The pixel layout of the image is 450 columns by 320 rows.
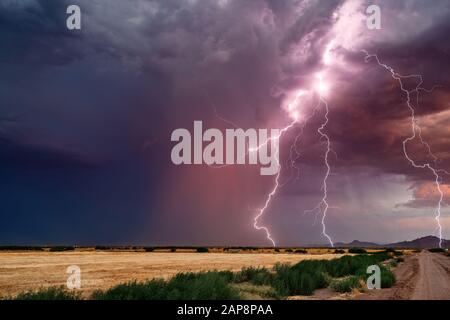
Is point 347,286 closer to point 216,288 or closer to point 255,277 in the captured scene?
point 255,277

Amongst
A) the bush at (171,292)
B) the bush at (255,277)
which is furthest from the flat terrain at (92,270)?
the bush at (255,277)

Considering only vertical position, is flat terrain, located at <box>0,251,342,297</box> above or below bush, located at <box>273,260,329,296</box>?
below

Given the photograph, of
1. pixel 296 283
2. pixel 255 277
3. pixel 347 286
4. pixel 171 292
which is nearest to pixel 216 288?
pixel 171 292

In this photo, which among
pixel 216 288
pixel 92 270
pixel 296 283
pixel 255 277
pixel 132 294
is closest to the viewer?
pixel 132 294

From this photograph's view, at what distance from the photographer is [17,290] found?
21.4 meters

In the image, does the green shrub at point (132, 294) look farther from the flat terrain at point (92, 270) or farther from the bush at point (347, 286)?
the bush at point (347, 286)

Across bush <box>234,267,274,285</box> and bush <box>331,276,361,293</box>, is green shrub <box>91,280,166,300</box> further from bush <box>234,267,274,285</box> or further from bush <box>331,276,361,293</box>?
bush <box>331,276,361,293</box>

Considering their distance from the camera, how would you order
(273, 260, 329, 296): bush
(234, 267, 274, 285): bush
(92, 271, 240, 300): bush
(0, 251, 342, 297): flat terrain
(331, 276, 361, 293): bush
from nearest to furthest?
1. (92, 271, 240, 300): bush
2. (273, 260, 329, 296): bush
3. (331, 276, 361, 293): bush
4. (234, 267, 274, 285): bush
5. (0, 251, 342, 297): flat terrain

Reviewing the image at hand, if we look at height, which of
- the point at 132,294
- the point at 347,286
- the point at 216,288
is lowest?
the point at 347,286

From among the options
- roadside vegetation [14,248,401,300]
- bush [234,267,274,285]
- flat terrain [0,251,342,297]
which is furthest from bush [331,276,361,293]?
flat terrain [0,251,342,297]
